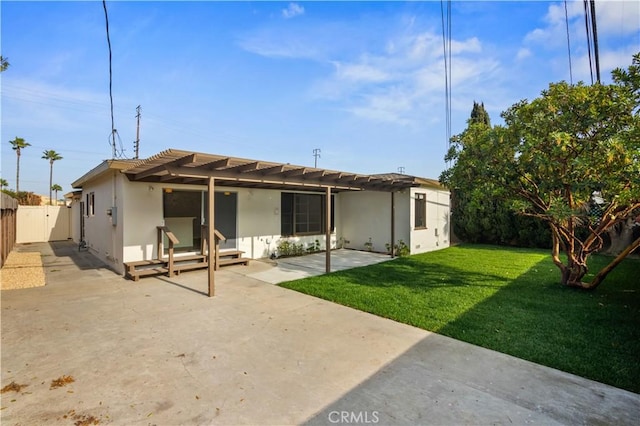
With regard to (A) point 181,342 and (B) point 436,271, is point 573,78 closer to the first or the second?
(B) point 436,271

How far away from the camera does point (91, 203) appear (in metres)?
10.8

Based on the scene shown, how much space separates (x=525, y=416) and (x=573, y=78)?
9.55 m

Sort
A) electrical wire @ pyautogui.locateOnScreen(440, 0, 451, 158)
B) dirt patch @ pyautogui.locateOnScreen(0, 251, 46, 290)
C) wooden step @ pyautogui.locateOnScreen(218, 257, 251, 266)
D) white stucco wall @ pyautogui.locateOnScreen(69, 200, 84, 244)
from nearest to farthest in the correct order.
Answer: dirt patch @ pyautogui.locateOnScreen(0, 251, 46, 290) → wooden step @ pyautogui.locateOnScreen(218, 257, 251, 266) → electrical wire @ pyautogui.locateOnScreen(440, 0, 451, 158) → white stucco wall @ pyautogui.locateOnScreen(69, 200, 84, 244)

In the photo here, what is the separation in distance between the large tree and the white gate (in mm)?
19491

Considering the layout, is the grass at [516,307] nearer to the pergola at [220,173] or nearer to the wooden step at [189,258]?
the pergola at [220,173]

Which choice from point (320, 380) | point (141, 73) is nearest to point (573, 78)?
point (320, 380)

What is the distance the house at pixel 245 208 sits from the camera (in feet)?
22.1

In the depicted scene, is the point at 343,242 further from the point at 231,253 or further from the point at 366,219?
the point at 231,253

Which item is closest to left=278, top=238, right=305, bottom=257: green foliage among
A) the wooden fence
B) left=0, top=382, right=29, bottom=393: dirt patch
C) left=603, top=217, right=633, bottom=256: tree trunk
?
the wooden fence

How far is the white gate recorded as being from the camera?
15.5 m

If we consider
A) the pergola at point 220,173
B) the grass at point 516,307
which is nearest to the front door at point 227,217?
the pergola at point 220,173

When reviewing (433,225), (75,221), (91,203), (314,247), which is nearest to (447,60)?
(433,225)

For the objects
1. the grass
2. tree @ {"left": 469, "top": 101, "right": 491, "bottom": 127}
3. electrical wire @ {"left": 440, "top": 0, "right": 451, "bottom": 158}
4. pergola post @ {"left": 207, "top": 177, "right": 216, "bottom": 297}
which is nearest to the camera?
the grass
